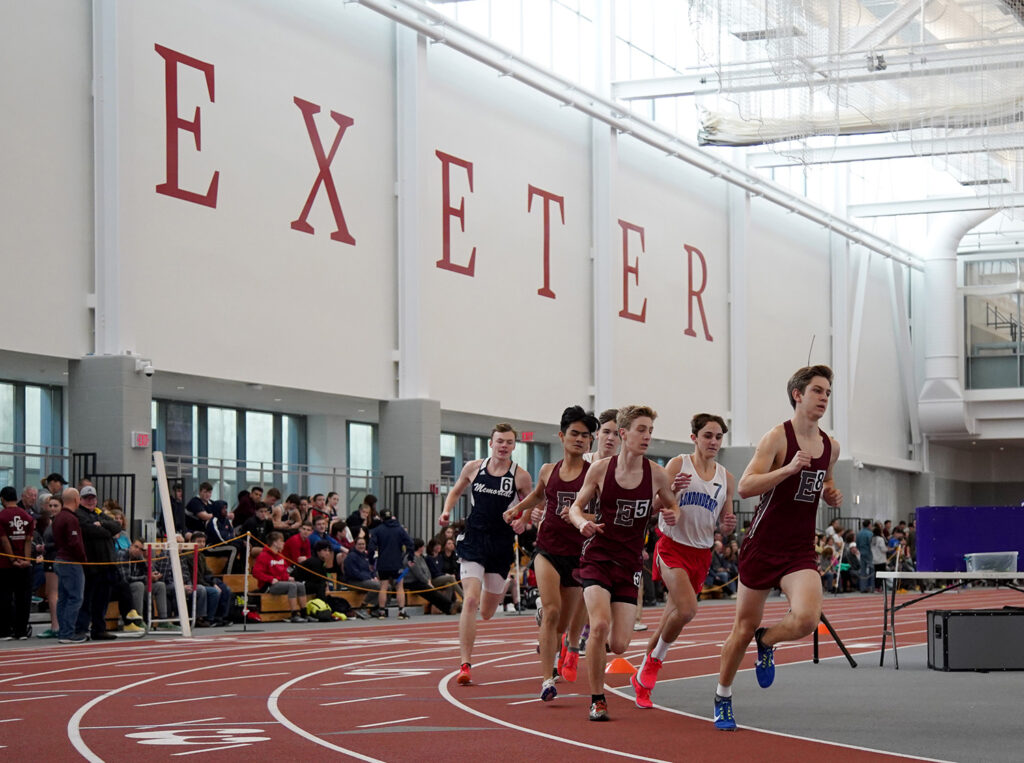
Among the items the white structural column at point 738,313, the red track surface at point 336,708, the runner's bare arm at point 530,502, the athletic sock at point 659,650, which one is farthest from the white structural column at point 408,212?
the athletic sock at point 659,650

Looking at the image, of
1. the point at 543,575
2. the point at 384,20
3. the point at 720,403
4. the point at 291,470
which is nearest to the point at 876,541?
the point at 720,403

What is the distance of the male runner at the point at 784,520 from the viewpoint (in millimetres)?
8695

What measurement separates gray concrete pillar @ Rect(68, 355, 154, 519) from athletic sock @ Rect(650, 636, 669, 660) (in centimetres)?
1317

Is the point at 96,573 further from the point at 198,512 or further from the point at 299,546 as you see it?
the point at 299,546

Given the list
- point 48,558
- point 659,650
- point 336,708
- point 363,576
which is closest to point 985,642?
point 659,650

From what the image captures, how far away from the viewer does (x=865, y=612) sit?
2636 centimetres

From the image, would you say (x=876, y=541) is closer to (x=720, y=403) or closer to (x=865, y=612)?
(x=720, y=403)

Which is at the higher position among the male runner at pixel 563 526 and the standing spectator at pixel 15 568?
the male runner at pixel 563 526

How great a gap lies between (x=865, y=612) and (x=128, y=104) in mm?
14690

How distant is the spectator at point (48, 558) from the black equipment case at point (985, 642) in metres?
10.2

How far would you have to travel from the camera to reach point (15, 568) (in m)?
17.6

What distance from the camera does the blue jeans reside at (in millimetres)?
17609

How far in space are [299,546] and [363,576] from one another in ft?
4.67

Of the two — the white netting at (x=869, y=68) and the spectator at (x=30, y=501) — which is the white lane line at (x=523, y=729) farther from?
the white netting at (x=869, y=68)
